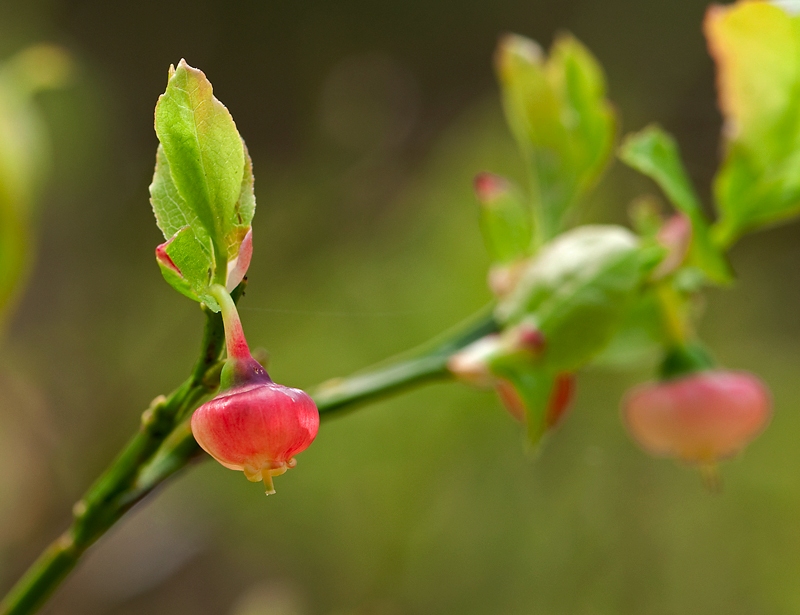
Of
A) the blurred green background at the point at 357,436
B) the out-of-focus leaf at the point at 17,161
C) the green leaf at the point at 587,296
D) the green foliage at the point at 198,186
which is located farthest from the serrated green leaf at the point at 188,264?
the blurred green background at the point at 357,436

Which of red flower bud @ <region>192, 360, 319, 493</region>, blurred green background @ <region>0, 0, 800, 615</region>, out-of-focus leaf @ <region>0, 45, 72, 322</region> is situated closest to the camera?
red flower bud @ <region>192, 360, 319, 493</region>

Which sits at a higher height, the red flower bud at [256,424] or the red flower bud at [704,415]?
the red flower bud at [256,424]

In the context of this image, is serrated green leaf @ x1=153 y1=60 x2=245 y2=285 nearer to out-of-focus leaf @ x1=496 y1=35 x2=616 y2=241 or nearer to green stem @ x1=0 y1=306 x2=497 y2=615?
green stem @ x1=0 y1=306 x2=497 y2=615

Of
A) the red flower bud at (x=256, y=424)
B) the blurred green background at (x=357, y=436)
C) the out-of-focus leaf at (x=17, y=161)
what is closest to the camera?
the red flower bud at (x=256, y=424)

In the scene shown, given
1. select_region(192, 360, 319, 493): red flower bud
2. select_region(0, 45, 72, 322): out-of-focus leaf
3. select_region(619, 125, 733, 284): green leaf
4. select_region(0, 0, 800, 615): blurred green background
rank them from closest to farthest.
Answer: select_region(192, 360, 319, 493): red flower bud, select_region(619, 125, 733, 284): green leaf, select_region(0, 45, 72, 322): out-of-focus leaf, select_region(0, 0, 800, 615): blurred green background

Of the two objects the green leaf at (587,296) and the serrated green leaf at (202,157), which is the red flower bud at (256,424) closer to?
the serrated green leaf at (202,157)

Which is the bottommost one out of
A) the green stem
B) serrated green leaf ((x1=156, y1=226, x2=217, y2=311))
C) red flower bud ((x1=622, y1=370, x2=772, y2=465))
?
red flower bud ((x1=622, y1=370, x2=772, y2=465))

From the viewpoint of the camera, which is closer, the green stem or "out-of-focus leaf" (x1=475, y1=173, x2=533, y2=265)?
the green stem

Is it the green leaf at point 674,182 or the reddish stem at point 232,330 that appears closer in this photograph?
the reddish stem at point 232,330

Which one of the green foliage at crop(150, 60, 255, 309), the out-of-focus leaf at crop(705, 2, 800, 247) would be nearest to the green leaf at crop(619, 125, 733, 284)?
the out-of-focus leaf at crop(705, 2, 800, 247)
